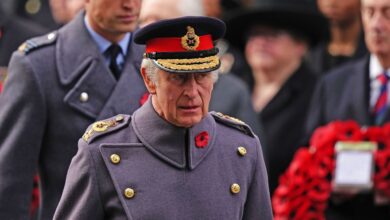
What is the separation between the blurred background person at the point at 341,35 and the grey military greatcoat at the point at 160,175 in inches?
185

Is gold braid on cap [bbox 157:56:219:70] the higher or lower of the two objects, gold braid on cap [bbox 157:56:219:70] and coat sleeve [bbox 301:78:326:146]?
the higher

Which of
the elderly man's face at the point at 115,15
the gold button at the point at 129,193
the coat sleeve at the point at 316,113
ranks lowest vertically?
the coat sleeve at the point at 316,113

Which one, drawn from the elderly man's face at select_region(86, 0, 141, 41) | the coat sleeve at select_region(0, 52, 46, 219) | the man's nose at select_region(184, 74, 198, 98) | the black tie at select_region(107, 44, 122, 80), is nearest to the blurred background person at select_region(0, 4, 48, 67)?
the black tie at select_region(107, 44, 122, 80)

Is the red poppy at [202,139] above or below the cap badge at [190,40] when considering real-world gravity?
below

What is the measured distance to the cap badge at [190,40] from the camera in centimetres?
662

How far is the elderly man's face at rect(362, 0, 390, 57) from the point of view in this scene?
9.74 meters

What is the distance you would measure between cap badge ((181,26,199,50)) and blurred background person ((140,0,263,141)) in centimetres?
313

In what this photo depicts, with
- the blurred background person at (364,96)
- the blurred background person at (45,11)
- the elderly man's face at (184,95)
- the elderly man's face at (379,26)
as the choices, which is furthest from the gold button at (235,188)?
the blurred background person at (45,11)

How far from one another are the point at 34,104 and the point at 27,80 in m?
0.14

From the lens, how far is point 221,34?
6.84 meters

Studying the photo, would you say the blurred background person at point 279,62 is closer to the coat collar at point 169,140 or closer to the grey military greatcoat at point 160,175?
the grey military greatcoat at point 160,175

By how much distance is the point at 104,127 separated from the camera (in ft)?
22.1

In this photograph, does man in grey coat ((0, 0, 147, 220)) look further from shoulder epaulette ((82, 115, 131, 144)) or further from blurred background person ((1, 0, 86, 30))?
blurred background person ((1, 0, 86, 30))

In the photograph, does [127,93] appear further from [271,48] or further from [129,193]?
[271,48]
